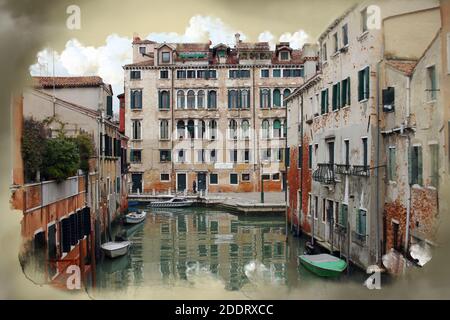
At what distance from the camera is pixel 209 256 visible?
20.7ft

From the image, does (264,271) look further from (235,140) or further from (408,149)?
(408,149)

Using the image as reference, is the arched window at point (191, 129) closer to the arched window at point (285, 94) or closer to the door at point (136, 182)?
the door at point (136, 182)

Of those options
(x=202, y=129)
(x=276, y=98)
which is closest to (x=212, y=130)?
(x=202, y=129)

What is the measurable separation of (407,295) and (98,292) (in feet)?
10.9

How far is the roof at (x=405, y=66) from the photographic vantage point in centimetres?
575

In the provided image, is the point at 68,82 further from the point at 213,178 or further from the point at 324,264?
the point at 324,264

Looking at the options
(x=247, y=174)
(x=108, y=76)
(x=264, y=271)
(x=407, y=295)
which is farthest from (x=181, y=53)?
(x=407, y=295)

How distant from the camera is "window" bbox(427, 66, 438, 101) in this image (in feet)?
18.5

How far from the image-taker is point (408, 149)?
5.76m

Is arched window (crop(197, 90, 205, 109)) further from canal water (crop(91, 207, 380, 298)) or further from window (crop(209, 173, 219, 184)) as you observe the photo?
canal water (crop(91, 207, 380, 298))

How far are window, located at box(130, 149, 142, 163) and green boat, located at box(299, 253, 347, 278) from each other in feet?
7.27

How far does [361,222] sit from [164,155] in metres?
2.39

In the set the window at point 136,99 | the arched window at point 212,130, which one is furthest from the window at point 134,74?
the arched window at point 212,130

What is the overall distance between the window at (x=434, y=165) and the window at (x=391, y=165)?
413 millimetres
